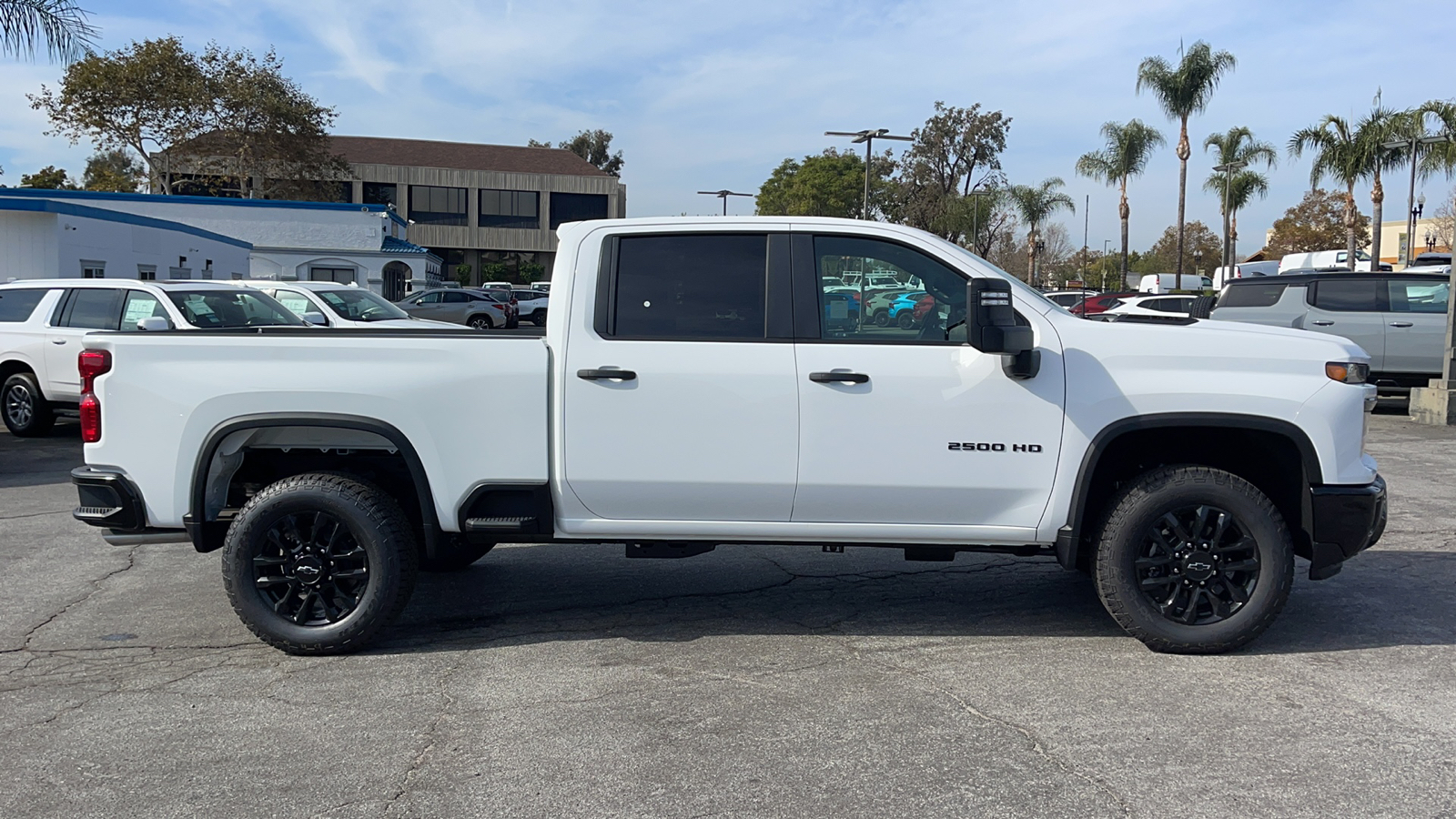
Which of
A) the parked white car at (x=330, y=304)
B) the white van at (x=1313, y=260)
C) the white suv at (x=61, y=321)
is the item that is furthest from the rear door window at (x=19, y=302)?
the white van at (x=1313, y=260)

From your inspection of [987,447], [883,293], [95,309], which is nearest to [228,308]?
[95,309]

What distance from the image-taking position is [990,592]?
6.38 m

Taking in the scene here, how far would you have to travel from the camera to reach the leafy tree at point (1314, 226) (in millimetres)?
72375

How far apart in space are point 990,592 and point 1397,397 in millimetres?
13376

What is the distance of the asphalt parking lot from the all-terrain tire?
22.8ft

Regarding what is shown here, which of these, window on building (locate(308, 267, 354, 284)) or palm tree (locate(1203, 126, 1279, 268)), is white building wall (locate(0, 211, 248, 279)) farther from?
palm tree (locate(1203, 126, 1279, 268))

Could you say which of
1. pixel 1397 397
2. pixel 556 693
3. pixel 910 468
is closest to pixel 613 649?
pixel 556 693

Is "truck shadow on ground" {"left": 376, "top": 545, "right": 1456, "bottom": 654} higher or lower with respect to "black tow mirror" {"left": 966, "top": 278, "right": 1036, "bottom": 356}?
lower

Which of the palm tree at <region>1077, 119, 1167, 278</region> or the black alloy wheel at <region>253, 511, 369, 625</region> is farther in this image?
the palm tree at <region>1077, 119, 1167, 278</region>

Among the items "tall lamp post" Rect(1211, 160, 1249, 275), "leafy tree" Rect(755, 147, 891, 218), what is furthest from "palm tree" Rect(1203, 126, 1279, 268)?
"leafy tree" Rect(755, 147, 891, 218)

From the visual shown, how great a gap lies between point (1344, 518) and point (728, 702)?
280cm

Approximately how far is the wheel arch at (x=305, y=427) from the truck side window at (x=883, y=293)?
1.91 m

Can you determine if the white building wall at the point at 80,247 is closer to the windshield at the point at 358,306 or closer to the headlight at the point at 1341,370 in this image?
the windshield at the point at 358,306

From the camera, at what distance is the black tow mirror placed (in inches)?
187
